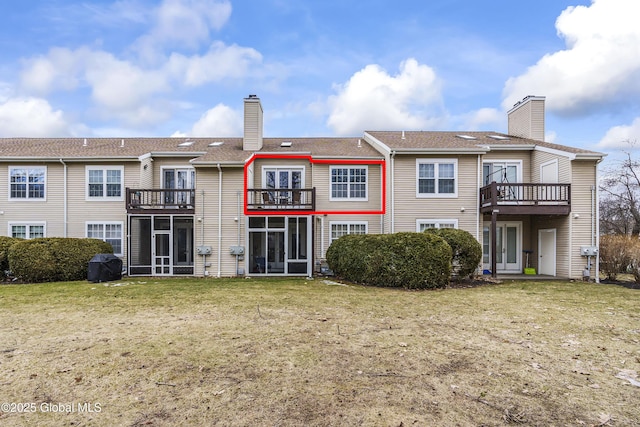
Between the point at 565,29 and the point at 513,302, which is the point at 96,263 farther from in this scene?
the point at 565,29

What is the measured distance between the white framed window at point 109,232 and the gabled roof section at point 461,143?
1267cm

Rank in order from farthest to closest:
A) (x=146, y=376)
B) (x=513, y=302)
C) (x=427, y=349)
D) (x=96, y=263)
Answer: (x=96, y=263), (x=513, y=302), (x=427, y=349), (x=146, y=376)

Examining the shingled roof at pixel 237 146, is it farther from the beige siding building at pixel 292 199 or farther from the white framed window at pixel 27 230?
the white framed window at pixel 27 230

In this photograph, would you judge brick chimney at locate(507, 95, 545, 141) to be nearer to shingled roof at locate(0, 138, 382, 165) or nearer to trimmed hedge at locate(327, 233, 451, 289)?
shingled roof at locate(0, 138, 382, 165)

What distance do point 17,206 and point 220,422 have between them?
18.3 meters

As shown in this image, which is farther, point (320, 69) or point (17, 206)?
point (320, 69)

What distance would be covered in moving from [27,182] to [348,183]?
14674 mm

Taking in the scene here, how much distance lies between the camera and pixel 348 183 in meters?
16.5

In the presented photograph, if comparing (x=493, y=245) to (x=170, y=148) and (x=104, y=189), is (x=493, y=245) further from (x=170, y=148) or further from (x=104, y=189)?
(x=104, y=189)

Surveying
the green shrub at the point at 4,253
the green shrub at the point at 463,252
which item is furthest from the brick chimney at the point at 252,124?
the green shrub at the point at 4,253

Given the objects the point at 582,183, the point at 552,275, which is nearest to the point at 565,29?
the point at 582,183

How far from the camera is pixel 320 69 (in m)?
18.2

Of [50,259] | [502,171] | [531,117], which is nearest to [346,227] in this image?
[502,171]

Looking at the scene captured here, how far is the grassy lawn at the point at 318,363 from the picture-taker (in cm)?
359
